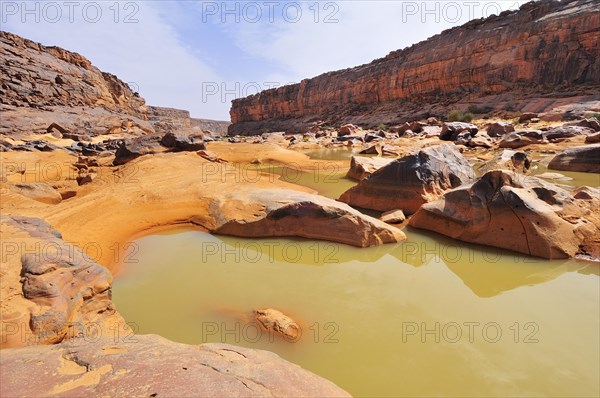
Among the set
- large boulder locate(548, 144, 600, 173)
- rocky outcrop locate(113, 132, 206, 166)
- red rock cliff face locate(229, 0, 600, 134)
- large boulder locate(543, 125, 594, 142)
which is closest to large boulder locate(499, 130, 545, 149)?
large boulder locate(543, 125, 594, 142)

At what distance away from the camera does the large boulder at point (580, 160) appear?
8.88 meters

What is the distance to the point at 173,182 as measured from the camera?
7.81m

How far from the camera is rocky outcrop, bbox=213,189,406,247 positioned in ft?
15.8

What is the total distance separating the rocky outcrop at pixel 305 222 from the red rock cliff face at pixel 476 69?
86.8 ft

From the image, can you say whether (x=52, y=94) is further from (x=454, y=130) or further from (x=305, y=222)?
(x=454, y=130)

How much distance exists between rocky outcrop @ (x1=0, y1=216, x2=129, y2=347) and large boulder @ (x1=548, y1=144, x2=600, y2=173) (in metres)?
11.6

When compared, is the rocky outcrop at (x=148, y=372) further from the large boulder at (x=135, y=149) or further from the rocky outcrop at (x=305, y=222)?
the large boulder at (x=135, y=149)

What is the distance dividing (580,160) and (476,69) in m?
25.4

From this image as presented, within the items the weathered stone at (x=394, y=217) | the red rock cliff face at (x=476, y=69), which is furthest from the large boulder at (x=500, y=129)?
the weathered stone at (x=394, y=217)

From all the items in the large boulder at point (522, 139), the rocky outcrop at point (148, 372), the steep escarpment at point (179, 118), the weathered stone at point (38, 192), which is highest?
the steep escarpment at point (179, 118)

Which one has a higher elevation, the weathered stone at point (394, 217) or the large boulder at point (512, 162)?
the large boulder at point (512, 162)

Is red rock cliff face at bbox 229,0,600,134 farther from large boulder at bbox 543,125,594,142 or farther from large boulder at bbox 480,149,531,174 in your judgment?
large boulder at bbox 480,149,531,174

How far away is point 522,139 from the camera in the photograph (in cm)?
1384

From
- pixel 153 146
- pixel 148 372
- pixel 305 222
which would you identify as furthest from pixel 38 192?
pixel 148 372
